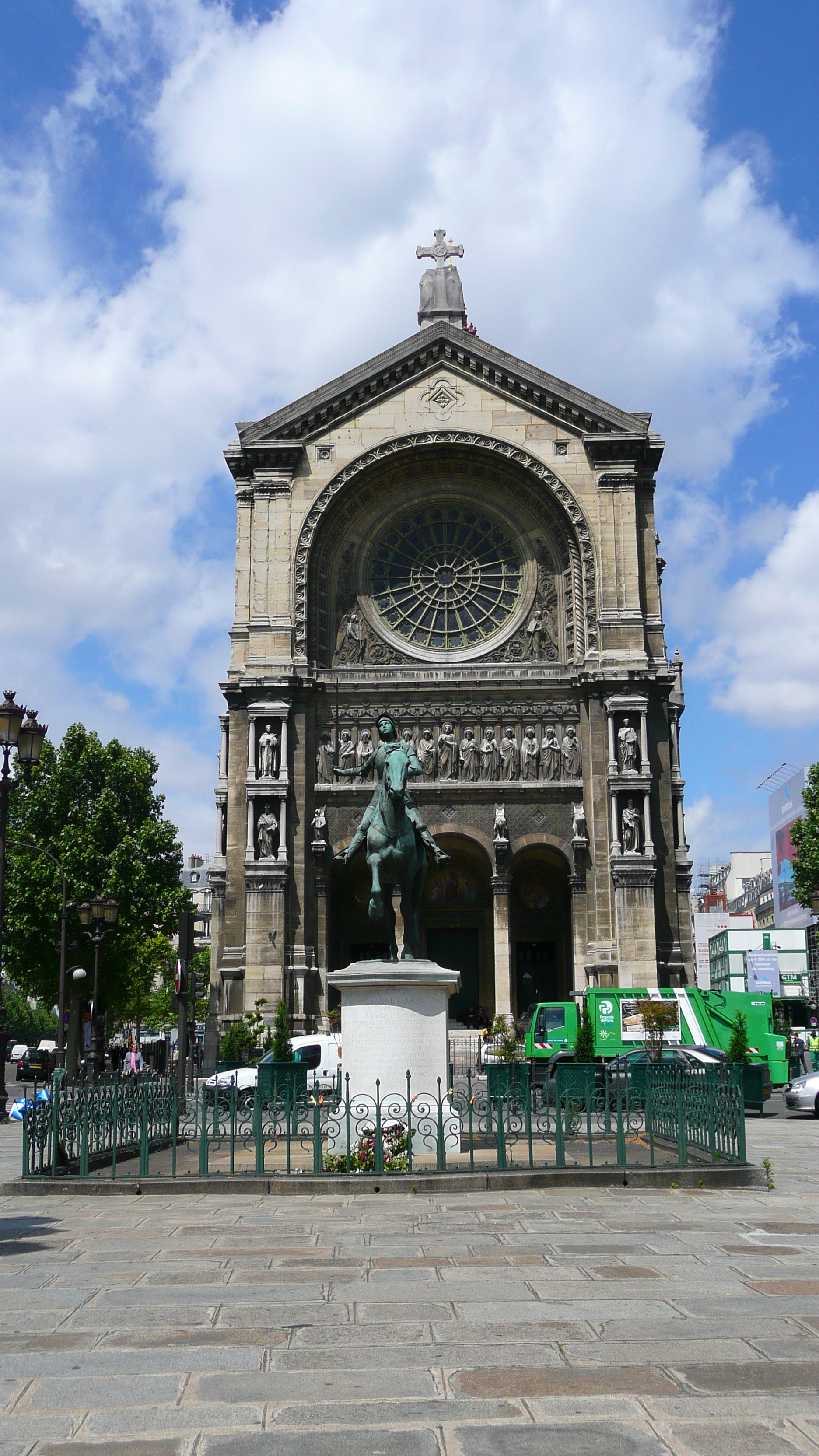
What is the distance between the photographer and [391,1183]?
14164 mm

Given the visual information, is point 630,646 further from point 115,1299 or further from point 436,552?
point 115,1299

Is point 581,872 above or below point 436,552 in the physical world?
below

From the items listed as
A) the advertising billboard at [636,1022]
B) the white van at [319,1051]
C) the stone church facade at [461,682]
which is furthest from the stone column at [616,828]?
the white van at [319,1051]

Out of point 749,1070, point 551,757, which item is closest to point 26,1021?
point 551,757

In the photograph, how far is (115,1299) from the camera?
867cm

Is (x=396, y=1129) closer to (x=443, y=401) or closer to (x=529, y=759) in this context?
(x=529, y=759)

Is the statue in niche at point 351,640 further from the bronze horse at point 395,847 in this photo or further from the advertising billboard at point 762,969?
the advertising billboard at point 762,969

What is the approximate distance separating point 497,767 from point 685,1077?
2365 centimetres

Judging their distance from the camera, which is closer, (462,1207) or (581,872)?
(462,1207)

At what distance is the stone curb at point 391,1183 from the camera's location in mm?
14148

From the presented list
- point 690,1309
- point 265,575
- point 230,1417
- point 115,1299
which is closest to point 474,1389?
point 230,1417

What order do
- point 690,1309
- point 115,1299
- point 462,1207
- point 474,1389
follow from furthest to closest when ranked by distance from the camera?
point 462,1207 < point 115,1299 < point 690,1309 < point 474,1389

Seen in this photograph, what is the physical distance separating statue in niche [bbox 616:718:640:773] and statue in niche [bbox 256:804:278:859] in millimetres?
10545

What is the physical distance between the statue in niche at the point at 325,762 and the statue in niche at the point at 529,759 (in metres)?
5.86
